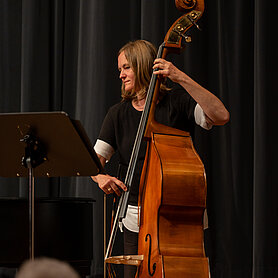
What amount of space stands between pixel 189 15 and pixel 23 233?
1304 millimetres

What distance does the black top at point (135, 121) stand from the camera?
6.92ft

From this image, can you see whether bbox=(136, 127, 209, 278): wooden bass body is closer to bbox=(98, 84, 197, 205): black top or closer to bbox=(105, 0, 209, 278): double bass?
bbox=(105, 0, 209, 278): double bass

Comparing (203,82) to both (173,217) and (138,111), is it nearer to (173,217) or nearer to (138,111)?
(138,111)

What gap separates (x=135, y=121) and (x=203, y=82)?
0.95 m

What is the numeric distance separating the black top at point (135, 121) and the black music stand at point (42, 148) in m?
0.28

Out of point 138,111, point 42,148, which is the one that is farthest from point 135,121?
point 42,148

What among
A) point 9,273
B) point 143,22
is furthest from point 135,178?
point 9,273

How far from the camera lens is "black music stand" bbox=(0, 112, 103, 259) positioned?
1.76 m

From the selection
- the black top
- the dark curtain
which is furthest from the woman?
the dark curtain

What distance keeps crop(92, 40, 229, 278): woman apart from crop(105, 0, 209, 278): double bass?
129 mm

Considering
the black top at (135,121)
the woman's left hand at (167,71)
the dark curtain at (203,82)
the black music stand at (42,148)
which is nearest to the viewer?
the black music stand at (42,148)

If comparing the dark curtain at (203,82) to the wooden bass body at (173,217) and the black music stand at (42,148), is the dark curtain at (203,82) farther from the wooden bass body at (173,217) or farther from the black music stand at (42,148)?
the black music stand at (42,148)

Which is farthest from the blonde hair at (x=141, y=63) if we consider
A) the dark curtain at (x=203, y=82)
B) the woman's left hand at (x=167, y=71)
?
the dark curtain at (x=203, y=82)

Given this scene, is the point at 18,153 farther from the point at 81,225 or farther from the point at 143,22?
the point at 143,22
